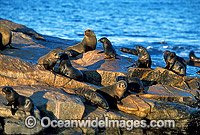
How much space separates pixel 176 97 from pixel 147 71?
1900 mm

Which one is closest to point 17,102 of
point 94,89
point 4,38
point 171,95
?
point 94,89

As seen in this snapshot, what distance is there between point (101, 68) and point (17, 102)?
4109 mm

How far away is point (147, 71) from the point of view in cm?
1010

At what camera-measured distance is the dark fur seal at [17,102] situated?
6363mm

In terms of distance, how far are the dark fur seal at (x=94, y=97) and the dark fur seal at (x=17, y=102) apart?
162 cm

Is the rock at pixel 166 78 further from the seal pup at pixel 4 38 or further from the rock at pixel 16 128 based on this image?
the seal pup at pixel 4 38

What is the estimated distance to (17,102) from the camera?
6434mm

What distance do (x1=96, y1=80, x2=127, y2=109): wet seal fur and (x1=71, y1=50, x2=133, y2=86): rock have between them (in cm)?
163

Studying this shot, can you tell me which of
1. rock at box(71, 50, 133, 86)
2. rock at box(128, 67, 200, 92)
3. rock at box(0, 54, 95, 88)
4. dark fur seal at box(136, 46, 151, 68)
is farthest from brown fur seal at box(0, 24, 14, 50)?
dark fur seal at box(136, 46, 151, 68)

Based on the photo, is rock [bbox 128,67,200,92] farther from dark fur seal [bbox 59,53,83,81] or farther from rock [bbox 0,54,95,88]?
rock [bbox 0,54,95,88]

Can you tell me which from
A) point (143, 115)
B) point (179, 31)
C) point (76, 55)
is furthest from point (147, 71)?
point (179, 31)

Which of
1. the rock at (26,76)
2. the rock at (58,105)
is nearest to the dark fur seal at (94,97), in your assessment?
the rock at (58,105)

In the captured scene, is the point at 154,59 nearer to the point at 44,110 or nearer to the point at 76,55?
the point at 76,55

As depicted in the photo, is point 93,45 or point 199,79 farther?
point 93,45
